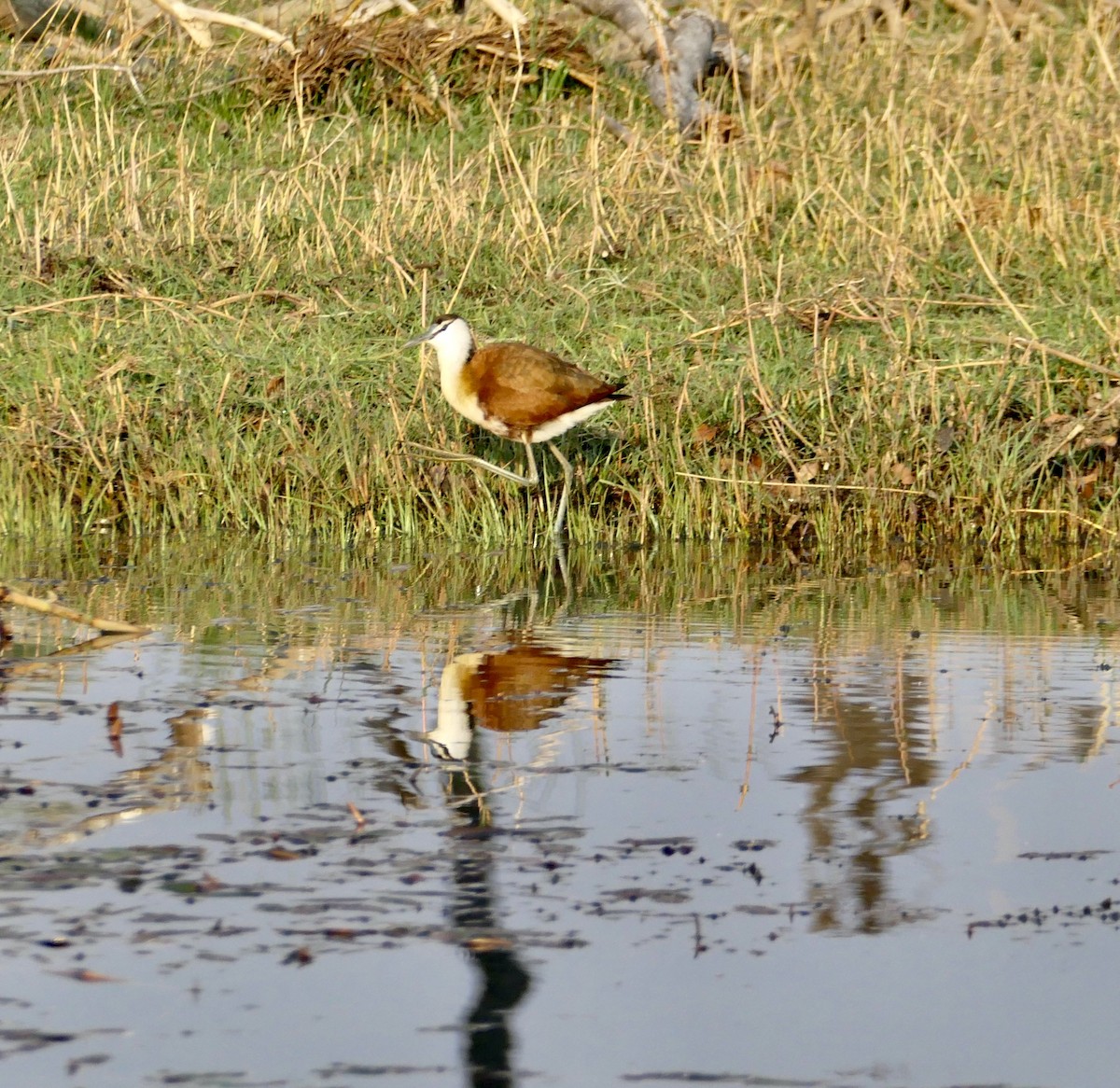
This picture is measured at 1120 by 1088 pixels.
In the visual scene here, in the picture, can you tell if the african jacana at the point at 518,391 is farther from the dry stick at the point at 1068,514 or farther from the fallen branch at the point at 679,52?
the fallen branch at the point at 679,52

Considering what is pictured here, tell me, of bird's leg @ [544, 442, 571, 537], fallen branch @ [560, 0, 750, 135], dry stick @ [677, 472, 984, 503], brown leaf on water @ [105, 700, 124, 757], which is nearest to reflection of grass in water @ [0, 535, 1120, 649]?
bird's leg @ [544, 442, 571, 537]

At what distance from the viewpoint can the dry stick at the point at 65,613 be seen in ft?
19.7

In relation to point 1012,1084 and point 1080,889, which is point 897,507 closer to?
point 1080,889

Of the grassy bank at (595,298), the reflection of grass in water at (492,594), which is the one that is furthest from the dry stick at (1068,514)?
the reflection of grass in water at (492,594)

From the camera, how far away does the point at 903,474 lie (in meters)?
8.95

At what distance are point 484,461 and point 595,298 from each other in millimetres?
2113

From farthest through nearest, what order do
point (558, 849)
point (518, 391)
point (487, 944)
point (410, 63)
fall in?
point (410, 63) → point (518, 391) → point (558, 849) → point (487, 944)

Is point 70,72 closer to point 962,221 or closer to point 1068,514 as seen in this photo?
point 962,221

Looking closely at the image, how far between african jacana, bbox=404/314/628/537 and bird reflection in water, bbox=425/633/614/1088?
189 cm

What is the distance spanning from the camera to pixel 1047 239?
11.5 metres

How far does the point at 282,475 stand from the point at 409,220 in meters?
2.79

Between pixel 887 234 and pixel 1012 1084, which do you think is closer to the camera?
pixel 1012 1084

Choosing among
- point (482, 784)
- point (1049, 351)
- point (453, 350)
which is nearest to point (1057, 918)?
point (482, 784)

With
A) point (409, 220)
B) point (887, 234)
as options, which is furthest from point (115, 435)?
point (887, 234)
